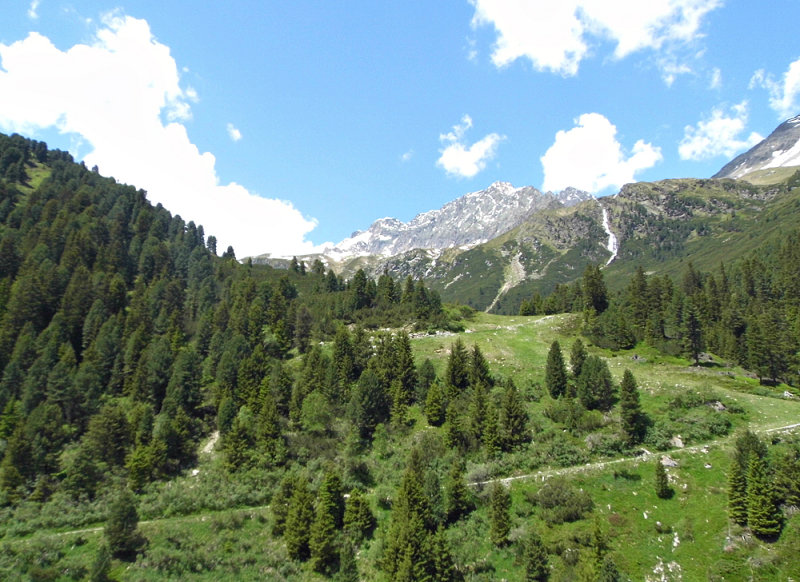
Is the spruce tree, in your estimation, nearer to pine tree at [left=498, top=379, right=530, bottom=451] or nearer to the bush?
the bush

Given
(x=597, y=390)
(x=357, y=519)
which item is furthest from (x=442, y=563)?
(x=597, y=390)

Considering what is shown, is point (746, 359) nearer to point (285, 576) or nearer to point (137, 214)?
point (285, 576)

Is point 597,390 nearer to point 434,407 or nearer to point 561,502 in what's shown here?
point 561,502

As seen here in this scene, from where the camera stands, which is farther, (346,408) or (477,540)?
(346,408)

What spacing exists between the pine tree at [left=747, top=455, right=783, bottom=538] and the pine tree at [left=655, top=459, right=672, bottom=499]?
24.5 ft

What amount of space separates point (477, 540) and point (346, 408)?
99.4 feet

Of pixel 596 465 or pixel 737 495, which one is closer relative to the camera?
pixel 737 495

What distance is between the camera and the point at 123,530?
1757 inches

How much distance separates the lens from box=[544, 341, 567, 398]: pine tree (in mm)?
69000

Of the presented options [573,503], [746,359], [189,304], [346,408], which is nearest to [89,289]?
[189,304]

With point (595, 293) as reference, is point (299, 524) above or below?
below

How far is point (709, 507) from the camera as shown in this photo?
42656mm

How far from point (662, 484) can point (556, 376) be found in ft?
81.2

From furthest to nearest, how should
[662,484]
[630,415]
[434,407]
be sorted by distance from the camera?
[434,407]
[630,415]
[662,484]
